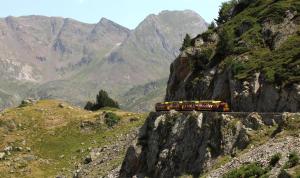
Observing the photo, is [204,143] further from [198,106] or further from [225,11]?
[225,11]

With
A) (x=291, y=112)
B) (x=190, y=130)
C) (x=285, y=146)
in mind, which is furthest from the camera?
(x=190, y=130)

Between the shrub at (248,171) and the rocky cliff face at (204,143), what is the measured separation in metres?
0.95

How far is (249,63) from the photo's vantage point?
66812 mm

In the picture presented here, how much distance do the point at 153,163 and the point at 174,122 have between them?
Result: 6.62 meters

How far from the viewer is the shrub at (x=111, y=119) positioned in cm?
11572

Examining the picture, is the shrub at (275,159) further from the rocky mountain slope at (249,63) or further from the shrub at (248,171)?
the rocky mountain slope at (249,63)

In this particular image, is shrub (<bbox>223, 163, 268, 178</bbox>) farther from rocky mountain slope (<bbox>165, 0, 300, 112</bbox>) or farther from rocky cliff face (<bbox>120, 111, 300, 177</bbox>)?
rocky mountain slope (<bbox>165, 0, 300, 112</bbox>)

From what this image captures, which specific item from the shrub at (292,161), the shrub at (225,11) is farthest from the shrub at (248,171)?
the shrub at (225,11)

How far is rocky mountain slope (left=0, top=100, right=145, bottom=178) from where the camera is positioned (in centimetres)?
9712

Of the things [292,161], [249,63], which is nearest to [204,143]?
[249,63]

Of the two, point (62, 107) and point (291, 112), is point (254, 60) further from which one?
point (62, 107)

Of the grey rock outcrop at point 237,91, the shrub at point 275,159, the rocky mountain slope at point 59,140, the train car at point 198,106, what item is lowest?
the rocky mountain slope at point 59,140

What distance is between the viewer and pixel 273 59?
65000 mm

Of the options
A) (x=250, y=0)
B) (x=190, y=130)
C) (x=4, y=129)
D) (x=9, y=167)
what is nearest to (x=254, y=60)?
(x=190, y=130)
